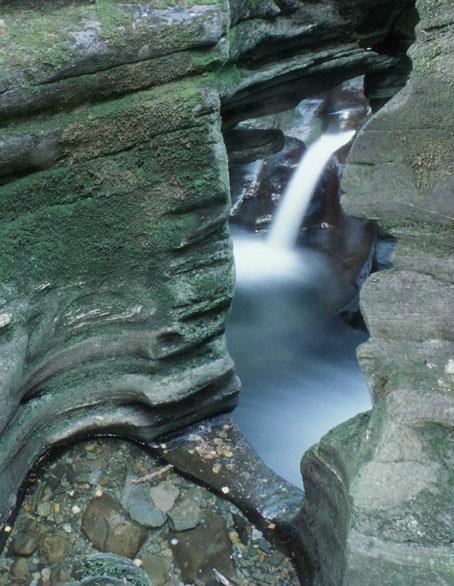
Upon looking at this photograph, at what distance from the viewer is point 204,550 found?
261cm

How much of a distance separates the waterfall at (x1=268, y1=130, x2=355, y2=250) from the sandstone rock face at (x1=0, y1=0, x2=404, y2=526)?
138 inches

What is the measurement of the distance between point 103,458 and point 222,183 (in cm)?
130

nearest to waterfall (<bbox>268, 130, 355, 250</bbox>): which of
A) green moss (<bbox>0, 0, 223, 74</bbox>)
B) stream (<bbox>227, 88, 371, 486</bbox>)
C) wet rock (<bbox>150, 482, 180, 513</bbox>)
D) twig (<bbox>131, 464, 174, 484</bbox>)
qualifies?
stream (<bbox>227, 88, 371, 486</bbox>)

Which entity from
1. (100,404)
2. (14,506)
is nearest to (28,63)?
(100,404)

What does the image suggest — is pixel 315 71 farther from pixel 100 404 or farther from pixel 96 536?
pixel 96 536

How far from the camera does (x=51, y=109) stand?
7.98 ft

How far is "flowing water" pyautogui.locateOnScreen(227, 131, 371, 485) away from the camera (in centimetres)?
417

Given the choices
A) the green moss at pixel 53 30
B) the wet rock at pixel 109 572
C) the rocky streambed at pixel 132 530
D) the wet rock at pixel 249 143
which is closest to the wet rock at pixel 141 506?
the rocky streambed at pixel 132 530

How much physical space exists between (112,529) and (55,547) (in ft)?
0.72

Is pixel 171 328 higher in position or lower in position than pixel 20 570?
higher

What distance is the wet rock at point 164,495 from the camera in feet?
9.15

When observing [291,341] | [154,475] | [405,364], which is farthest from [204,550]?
[291,341]

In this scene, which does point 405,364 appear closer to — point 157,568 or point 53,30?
point 157,568

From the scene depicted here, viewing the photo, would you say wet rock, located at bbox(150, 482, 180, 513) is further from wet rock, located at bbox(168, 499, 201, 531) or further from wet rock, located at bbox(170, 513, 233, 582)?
wet rock, located at bbox(170, 513, 233, 582)
